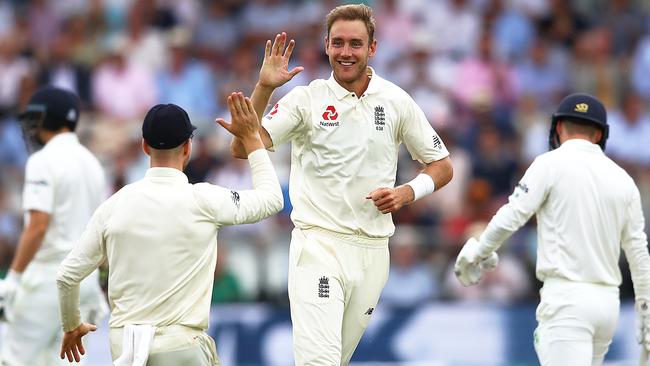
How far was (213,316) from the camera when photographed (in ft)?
44.4

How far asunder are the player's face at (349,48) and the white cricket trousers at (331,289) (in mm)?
959

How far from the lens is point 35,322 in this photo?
9578mm

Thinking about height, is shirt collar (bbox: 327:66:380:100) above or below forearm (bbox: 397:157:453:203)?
above

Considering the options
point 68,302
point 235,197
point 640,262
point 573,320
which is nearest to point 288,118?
point 235,197

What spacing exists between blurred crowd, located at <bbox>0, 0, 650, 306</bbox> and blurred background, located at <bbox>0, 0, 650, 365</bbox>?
0.02 m

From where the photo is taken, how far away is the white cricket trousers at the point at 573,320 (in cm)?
835

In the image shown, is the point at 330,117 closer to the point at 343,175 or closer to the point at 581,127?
the point at 343,175

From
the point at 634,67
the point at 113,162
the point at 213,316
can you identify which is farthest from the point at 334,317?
the point at 634,67

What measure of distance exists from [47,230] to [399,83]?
7858 mm

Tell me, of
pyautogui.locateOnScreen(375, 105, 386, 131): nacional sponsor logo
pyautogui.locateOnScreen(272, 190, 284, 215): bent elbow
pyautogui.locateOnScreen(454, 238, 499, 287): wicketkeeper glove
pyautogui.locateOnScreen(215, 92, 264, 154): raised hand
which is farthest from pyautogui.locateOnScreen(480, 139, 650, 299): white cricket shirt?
pyautogui.locateOnScreen(215, 92, 264, 154): raised hand

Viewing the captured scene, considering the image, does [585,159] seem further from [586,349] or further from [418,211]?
[418,211]

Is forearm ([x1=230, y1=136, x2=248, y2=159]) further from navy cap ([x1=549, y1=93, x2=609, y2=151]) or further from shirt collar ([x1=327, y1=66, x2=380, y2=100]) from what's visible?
navy cap ([x1=549, y1=93, x2=609, y2=151])

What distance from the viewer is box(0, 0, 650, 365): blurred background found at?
1365cm

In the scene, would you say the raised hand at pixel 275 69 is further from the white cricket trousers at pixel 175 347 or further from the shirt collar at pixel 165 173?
the white cricket trousers at pixel 175 347
